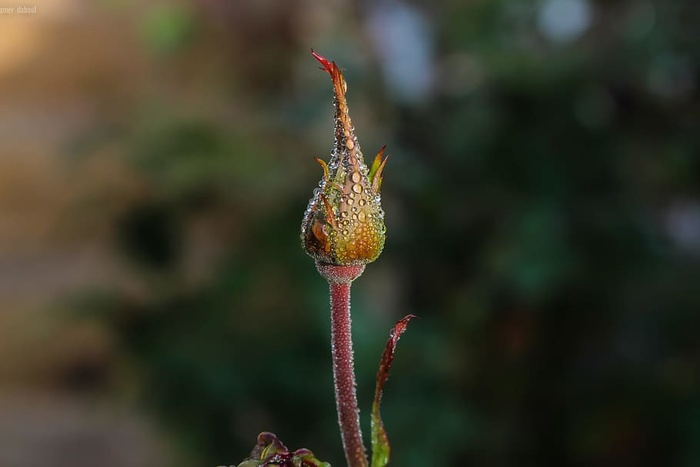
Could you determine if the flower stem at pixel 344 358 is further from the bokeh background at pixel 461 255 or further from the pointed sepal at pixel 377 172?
the bokeh background at pixel 461 255

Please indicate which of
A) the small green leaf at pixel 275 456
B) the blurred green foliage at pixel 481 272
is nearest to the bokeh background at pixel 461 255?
the blurred green foliage at pixel 481 272

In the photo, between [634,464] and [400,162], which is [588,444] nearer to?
[634,464]

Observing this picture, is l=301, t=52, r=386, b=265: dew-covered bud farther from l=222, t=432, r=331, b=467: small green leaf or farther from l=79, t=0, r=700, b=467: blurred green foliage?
l=79, t=0, r=700, b=467: blurred green foliage

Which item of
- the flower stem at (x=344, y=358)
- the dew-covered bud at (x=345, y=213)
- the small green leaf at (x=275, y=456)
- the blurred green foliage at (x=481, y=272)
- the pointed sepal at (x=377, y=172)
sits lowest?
the small green leaf at (x=275, y=456)

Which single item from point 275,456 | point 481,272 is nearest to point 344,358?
point 275,456

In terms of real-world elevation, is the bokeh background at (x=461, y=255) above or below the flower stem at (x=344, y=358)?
above

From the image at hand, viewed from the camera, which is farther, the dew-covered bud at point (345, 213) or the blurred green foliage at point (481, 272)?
the blurred green foliage at point (481, 272)

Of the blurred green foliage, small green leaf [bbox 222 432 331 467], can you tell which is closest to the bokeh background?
the blurred green foliage
